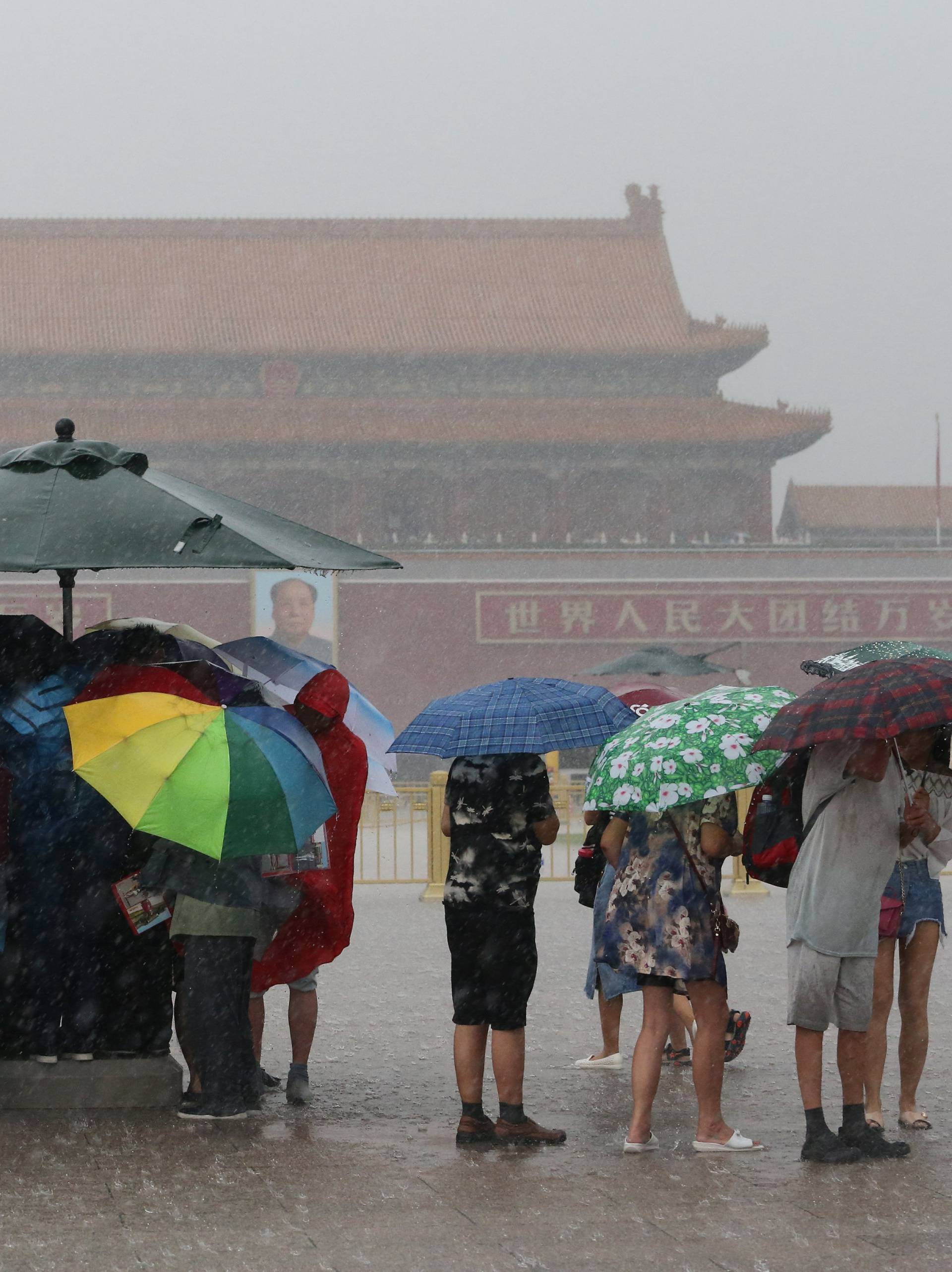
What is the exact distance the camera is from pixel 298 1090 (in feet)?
15.2

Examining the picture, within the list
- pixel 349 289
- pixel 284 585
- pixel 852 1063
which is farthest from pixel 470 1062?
pixel 349 289

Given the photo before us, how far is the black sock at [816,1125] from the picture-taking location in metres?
3.99

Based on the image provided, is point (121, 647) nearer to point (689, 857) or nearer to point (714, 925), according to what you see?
point (689, 857)

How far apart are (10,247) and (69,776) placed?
84.4 ft

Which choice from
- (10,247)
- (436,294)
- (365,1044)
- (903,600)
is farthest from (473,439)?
(365,1044)

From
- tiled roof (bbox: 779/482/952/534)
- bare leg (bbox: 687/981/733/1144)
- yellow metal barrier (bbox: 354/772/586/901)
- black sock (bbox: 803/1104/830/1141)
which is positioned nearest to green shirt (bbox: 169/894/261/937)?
bare leg (bbox: 687/981/733/1144)

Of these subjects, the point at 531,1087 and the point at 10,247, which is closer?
the point at 531,1087

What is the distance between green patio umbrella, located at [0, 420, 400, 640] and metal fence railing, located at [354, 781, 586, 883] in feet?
8.83

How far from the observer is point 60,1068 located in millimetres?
4500

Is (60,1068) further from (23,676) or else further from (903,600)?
(903,600)

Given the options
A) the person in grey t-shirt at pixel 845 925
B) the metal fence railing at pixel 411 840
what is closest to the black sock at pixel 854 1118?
the person in grey t-shirt at pixel 845 925

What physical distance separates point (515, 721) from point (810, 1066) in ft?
3.55

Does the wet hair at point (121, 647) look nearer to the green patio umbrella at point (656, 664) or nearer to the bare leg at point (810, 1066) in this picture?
the bare leg at point (810, 1066)

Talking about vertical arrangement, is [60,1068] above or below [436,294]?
below
